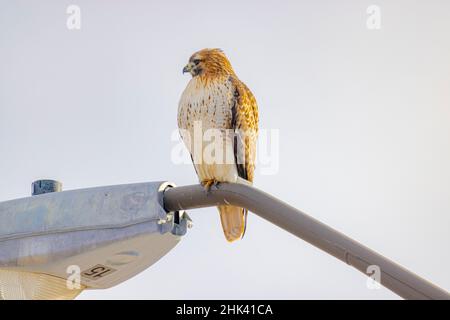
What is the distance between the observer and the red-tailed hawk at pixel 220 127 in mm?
6434

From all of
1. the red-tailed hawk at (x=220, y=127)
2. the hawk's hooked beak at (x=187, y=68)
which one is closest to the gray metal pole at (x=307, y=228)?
the red-tailed hawk at (x=220, y=127)

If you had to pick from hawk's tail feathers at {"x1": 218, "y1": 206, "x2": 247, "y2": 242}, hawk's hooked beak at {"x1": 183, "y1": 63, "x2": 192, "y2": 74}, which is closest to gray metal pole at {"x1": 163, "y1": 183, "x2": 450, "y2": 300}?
hawk's tail feathers at {"x1": 218, "y1": 206, "x2": 247, "y2": 242}

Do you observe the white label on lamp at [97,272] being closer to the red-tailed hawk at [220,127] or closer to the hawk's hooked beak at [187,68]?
the red-tailed hawk at [220,127]

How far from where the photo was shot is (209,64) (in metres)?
6.99

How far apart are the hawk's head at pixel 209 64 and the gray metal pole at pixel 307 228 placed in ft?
8.35

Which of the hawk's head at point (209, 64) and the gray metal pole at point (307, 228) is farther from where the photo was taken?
the hawk's head at point (209, 64)

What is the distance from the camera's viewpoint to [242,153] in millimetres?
6621

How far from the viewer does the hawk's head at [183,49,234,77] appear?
6934mm

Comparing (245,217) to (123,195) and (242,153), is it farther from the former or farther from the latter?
(123,195)

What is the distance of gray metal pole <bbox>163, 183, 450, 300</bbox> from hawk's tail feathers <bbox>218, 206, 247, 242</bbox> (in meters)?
1.64

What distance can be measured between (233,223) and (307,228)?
254cm

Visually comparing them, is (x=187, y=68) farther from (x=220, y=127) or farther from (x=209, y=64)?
(x=220, y=127)
